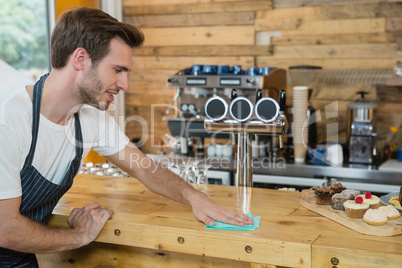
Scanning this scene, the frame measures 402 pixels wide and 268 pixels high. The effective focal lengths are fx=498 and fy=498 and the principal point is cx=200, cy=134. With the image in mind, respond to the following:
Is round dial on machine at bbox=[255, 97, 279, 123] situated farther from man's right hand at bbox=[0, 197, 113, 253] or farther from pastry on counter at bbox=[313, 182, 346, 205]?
man's right hand at bbox=[0, 197, 113, 253]

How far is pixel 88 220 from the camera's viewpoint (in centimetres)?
174

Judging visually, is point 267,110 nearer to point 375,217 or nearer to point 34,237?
point 375,217

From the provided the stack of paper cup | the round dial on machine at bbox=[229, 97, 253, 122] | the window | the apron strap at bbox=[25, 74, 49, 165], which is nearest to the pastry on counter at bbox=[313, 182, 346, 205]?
the round dial on machine at bbox=[229, 97, 253, 122]

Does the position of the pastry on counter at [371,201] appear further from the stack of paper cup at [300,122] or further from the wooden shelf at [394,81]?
the wooden shelf at [394,81]

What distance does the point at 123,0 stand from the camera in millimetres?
4758

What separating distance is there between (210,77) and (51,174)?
2.16m

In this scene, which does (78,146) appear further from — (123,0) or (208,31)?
(123,0)

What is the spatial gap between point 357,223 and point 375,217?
0.06 metres

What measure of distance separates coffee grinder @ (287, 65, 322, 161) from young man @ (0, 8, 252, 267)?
6.82 feet

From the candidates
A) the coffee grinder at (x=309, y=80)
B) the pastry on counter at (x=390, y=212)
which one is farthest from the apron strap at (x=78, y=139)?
the coffee grinder at (x=309, y=80)

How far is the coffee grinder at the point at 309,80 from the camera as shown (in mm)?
3756

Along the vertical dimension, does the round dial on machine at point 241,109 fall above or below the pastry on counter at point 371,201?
above

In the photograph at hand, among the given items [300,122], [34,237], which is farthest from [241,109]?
[300,122]

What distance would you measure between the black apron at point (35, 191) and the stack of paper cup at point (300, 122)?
6.95ft
